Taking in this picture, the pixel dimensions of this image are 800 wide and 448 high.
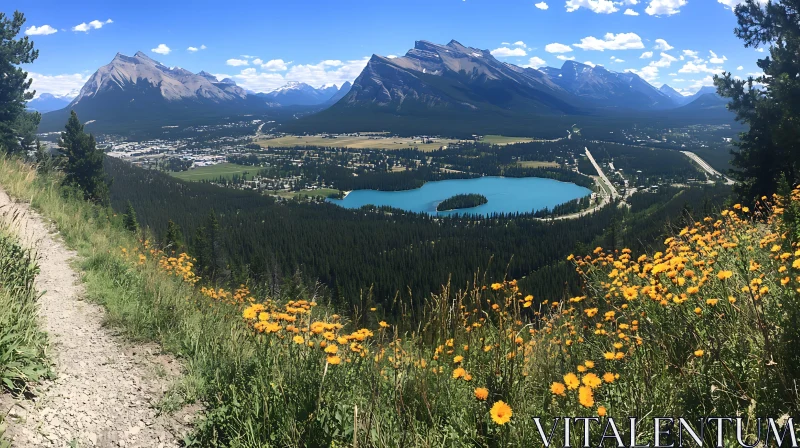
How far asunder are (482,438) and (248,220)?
356 ft

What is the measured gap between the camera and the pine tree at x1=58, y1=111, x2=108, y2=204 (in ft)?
104

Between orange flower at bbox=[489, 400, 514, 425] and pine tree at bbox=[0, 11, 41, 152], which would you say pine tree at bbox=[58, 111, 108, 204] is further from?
orange flower at bbox=[489, 400, 514, 425]

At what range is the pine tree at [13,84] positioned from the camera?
2673 cm

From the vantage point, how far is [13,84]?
27.9 metres

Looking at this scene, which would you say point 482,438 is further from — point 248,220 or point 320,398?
point 248,220

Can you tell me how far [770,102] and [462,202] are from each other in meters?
133

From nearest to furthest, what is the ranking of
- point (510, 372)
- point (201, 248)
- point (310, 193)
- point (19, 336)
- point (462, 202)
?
1. point (510, 372)
2. point (19, 336)
3. point (201, 248)
4. point (462, 202)
5. point (310, 193)

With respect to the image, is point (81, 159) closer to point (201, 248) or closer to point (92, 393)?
point (201, 248)

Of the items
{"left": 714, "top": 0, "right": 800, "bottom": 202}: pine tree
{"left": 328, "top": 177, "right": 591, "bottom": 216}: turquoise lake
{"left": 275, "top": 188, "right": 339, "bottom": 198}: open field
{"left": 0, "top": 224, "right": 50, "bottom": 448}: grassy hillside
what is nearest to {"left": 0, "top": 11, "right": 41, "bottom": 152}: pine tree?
→ {"left": 0, "top": 224, "right": 50, "bottom": 448}: grassy hillside

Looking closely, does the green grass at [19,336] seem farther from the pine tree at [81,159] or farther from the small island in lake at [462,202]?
the small island in lake at [462,202]

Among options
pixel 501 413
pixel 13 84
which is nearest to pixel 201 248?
pixel 13 84

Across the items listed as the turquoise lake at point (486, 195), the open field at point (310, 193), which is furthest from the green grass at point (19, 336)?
the open field at point (310, 193)

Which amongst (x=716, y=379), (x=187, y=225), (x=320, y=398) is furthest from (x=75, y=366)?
(x=187, y=225)

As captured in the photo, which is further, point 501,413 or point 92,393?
point 92,393
